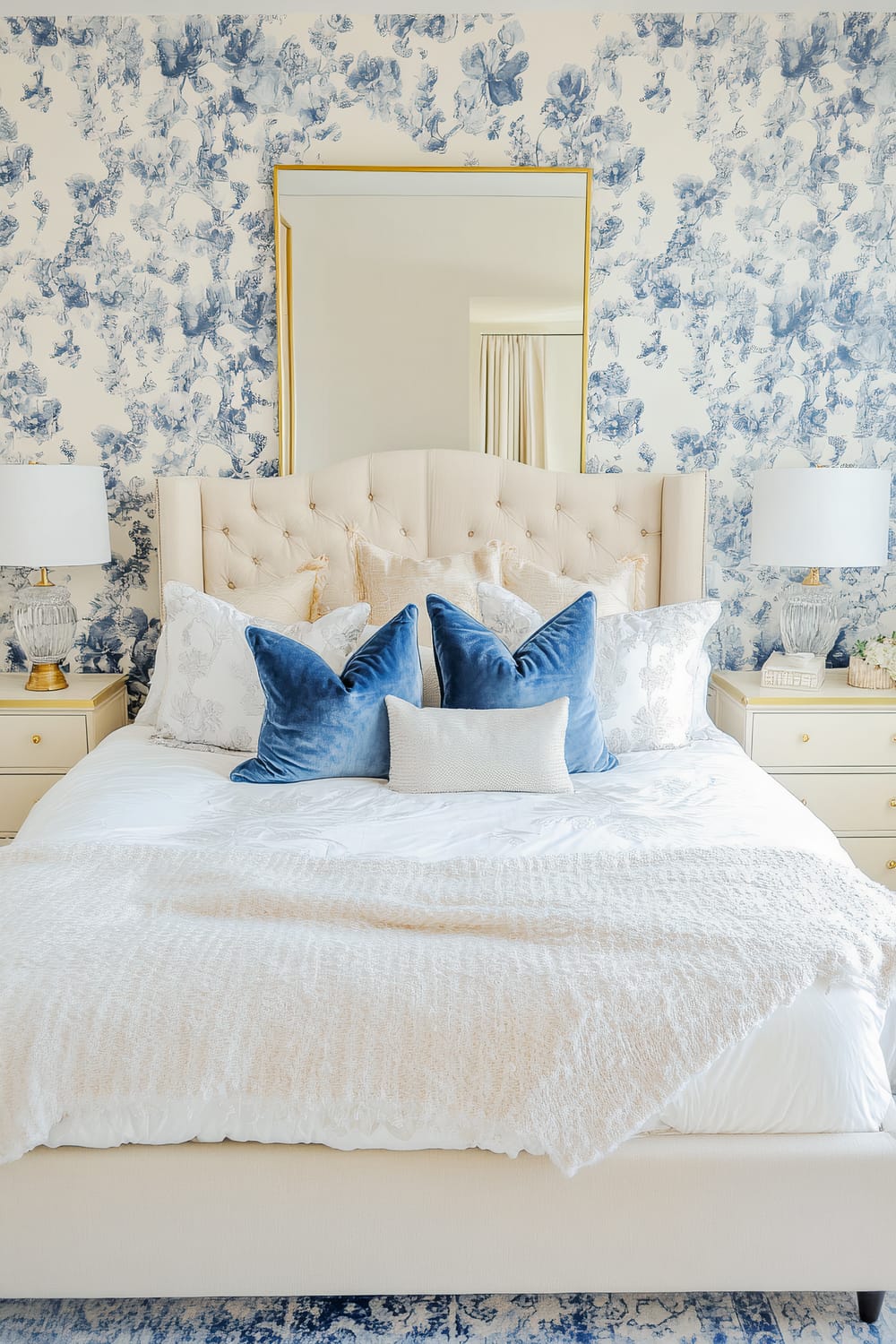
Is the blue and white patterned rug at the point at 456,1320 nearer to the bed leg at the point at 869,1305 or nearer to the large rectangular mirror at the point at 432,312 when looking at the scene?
the bed leg at the point at 869,1305

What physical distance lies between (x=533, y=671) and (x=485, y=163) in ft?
5.60

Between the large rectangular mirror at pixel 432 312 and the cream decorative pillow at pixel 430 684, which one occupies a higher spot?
the large rectangular mirror at pixel 432 312

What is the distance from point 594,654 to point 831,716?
0.85 meters

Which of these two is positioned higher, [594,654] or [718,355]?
[718,355]

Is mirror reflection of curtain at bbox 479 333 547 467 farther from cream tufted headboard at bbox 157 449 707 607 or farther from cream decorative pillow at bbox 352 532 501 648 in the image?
cream decorative pillow at bbox 352 532 501 648

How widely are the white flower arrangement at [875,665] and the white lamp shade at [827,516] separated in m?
0.24

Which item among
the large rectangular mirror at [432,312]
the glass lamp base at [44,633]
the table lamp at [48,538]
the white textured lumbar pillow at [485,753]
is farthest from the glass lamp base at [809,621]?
the glass lamp base at [44,633]

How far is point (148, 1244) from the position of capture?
4.66 ft

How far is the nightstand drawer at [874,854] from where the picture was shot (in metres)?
2.94

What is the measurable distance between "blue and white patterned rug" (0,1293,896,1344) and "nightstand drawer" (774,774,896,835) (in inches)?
60.0

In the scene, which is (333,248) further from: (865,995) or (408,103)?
(865,995)

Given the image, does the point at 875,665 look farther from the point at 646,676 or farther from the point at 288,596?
the point at 288,596

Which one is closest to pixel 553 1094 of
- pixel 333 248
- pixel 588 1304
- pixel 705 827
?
pixel 588 1304

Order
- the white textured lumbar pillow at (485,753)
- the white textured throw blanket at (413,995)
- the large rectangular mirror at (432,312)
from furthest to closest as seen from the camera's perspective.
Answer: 1. the large rectangular mirror at (432,312)
2. the white textured lumbar pillow at (485,753)
3. the white textured throw blanket at (413,995)
